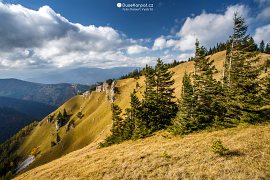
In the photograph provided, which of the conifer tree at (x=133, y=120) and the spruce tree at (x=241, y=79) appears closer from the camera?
the spruce tree at (x=241, y=79)

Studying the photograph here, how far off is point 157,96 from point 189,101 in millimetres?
11693

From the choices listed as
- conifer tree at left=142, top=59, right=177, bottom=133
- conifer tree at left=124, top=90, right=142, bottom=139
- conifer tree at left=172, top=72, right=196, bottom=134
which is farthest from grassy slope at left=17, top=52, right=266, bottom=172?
conifer tree at left=172, top=72, right=196, bottom=134

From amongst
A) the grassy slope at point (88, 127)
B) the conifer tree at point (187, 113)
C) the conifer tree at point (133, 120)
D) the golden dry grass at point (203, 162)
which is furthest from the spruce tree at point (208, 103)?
the grassy slope at point (88, 127)

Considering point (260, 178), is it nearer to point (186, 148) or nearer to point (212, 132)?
point (186, 148)

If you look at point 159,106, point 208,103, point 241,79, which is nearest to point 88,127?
point 159,106

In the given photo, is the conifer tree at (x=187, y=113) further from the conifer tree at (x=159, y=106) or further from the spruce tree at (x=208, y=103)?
the conifer tree at (x=159, y=106)

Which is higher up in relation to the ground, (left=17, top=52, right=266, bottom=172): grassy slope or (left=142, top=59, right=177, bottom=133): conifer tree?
(left=142, top=59, right=177, bottom=133): conifer tree

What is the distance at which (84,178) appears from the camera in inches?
866

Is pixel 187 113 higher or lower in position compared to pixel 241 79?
lower

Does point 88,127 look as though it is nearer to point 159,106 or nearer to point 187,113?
point 159,106

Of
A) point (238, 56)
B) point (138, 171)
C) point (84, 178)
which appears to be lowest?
point (84, 178)

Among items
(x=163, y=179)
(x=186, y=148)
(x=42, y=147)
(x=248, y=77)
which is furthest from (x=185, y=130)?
(x=42, y=147)

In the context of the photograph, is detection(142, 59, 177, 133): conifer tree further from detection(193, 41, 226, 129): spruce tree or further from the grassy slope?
the grassy slope

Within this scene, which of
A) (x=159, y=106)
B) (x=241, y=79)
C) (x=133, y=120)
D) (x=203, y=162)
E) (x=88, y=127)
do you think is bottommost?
(x=88, y=127)
